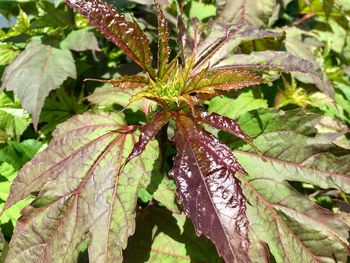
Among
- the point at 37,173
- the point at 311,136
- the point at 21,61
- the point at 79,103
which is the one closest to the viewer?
the point at 37,173

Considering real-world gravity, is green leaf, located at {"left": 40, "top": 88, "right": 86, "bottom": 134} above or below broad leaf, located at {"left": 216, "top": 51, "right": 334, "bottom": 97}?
below

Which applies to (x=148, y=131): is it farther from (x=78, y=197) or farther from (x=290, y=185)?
(x=290, y=185)

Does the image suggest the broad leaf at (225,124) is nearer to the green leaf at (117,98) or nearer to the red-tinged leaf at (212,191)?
the red-tinged leaf at (212,191)

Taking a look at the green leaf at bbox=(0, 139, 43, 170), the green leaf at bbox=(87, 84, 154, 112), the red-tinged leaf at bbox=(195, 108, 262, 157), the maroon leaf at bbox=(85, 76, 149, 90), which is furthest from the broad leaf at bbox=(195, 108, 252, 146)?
the green leaf at bbox=(0, 139, 43, 170)

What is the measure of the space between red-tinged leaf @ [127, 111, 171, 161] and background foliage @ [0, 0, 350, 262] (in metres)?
0.14

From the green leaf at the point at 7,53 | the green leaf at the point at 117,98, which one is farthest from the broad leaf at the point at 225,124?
the green leaf at the point at 7,53

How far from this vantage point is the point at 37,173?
3.64ft

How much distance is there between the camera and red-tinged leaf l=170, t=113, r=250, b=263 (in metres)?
0.91

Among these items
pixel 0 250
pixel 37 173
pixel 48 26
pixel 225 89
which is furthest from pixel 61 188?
pixel 48 26

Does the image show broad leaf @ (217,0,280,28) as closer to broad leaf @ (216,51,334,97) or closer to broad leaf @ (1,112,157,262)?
broad leaf @ (216,51,334,97)

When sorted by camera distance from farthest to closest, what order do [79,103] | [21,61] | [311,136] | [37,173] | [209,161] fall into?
[79,103]
[21,61]
[311,136]
[37,173]
[209,161]

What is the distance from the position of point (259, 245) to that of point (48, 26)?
1011mm

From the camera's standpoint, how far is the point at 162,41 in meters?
1.09

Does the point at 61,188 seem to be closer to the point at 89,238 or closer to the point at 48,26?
the point at 89,238
